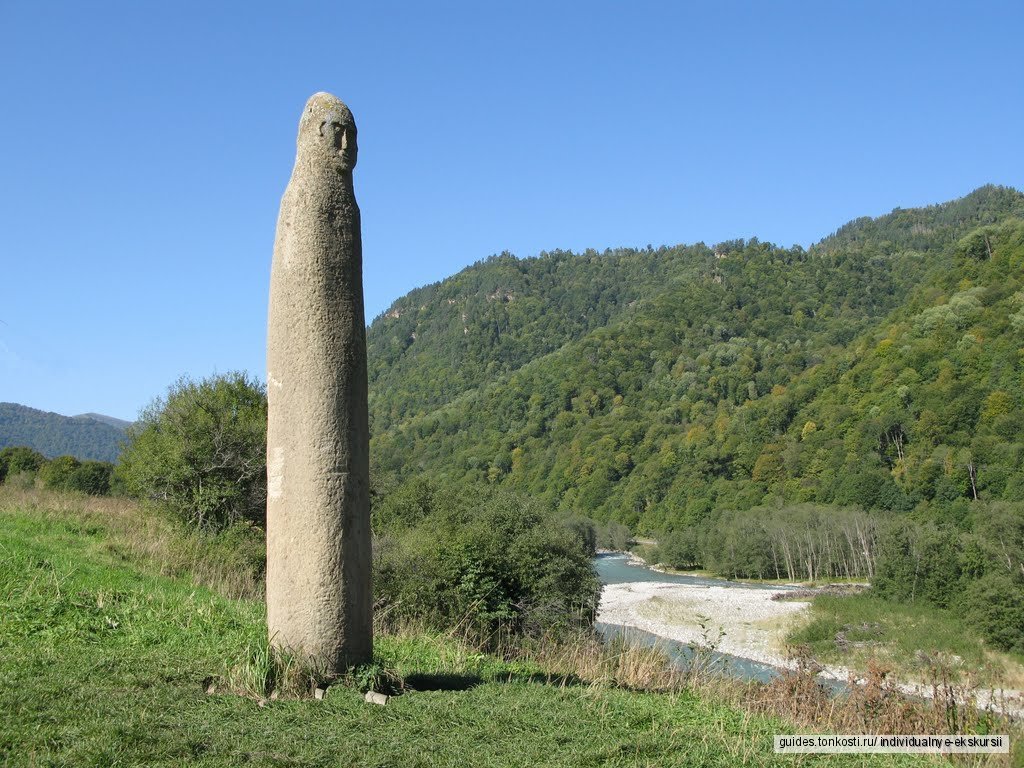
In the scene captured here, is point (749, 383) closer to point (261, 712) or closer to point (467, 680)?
point (467, 680)

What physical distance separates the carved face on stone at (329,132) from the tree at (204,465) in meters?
14.2

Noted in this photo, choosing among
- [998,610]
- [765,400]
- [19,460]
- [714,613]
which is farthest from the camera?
[765,400]

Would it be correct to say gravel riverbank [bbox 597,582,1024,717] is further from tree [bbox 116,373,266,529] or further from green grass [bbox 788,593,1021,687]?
tree [bbox 116,373,266,529]

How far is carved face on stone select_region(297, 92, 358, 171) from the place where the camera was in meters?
7.29

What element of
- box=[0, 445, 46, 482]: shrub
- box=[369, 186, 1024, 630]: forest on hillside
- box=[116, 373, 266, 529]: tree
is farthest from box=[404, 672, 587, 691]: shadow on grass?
box=[0, 445, 46, 482]: shrub

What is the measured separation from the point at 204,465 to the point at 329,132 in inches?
649

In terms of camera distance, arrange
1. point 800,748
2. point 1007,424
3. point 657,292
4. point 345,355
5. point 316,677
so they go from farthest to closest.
Answer: point 657,292 < point 1007,424 < point 345,355 < point 316,677 < point 800,748

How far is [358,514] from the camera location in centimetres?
682

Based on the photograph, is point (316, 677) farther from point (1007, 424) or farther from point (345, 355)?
point (1007, 424)

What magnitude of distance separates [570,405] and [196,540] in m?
117

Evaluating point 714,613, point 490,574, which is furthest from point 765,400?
point 490,574

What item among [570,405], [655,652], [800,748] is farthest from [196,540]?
[570,405]

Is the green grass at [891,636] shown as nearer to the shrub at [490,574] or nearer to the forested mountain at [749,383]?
the shrub at [490,574]

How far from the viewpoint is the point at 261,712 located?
18.6ft
